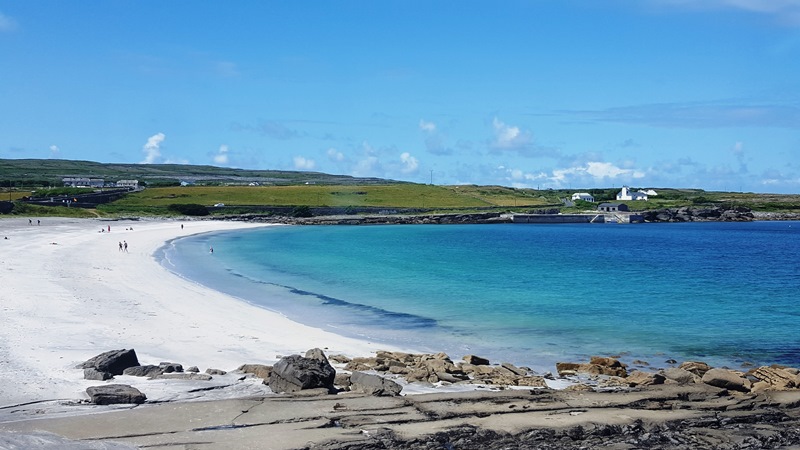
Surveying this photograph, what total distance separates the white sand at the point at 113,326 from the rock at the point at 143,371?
0.87 meters

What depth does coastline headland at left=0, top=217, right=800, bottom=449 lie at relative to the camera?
34.7 feet

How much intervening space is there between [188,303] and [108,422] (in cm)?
1553

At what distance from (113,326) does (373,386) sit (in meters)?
10.7

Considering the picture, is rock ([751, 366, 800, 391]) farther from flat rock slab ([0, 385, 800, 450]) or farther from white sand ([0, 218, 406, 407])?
white sand ([0, 218, 406, 407])

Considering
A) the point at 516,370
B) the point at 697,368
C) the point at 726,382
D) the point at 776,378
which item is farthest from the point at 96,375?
the point at 776,378

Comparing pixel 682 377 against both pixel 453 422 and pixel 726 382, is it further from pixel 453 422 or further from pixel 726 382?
pixel 453 422

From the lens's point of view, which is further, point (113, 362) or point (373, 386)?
point (113, 362)

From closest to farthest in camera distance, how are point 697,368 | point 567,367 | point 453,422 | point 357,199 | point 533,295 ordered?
point 453,422, point 697,368, point 567,367, point 533,295, point 357,199

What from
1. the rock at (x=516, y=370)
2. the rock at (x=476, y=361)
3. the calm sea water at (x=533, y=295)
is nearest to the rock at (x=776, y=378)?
the calm sea water at (x=533, y=295)

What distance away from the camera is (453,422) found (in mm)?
11320

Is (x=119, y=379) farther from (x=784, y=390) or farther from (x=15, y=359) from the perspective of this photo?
(x=784, y=390)

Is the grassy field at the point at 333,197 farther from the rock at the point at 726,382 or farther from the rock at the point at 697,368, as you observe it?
the rock at the point at 726,382

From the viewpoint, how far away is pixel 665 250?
204 feet

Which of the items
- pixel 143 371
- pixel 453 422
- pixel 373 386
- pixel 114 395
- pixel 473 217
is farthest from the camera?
pixel 473 217
